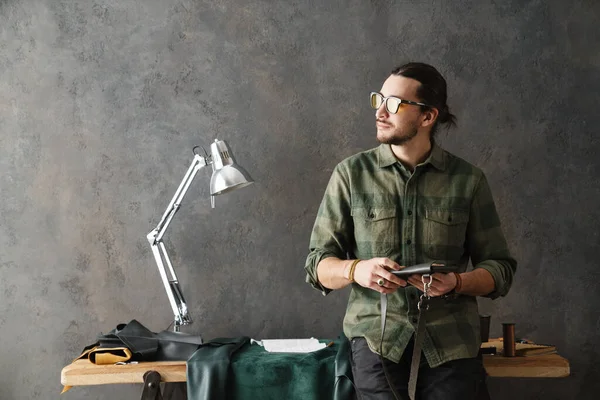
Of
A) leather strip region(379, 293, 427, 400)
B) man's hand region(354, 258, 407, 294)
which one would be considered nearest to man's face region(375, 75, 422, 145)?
man's hand region(354, 258, 407, 294)

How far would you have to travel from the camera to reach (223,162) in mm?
3141

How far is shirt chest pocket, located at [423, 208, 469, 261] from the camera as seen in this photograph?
8.52ft

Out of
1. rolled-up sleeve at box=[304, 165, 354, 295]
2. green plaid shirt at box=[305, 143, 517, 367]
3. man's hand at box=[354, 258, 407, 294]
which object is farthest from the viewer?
rolled-up sleeve at box=[304, 165, 354, 295]

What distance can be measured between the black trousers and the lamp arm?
1065mm

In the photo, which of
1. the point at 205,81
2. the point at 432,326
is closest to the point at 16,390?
the point at 205,81

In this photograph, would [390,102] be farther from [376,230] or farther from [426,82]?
[376,230]

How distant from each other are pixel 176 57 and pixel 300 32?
0.62 meters

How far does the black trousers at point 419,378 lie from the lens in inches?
94.2

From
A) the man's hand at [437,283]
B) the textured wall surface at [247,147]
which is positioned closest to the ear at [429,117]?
the man's hand at [437,283]

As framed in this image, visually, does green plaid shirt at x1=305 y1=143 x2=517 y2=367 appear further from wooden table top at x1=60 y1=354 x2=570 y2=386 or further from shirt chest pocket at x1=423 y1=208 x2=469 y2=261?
wooden table top at x1=60 y1=354 x2=570 y2=386

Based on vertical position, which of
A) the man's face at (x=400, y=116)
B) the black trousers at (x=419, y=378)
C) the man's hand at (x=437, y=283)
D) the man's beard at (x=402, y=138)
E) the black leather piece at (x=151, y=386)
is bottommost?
the black leather piece at (x=151, y=386)

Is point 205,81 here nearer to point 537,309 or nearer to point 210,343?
point 210,343

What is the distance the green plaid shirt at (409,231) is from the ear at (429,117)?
0.33 ft

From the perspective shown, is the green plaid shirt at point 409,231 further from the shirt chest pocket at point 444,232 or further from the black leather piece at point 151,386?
the black leather piece at point 151,386
